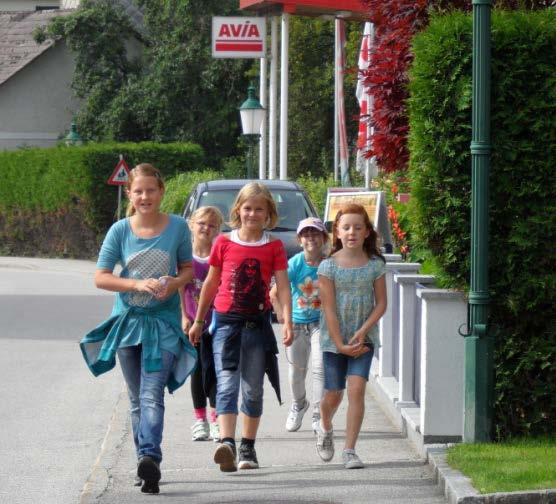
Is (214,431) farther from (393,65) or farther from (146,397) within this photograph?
(393,65)

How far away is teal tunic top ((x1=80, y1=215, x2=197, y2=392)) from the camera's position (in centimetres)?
726

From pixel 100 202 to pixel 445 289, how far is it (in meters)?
28.5

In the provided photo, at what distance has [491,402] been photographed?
7.82 meters

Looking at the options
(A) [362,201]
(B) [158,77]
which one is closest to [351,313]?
(A) [362,201]

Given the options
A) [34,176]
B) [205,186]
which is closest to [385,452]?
[205,186]

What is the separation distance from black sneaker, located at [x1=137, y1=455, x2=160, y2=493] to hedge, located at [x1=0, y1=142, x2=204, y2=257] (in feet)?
95.8

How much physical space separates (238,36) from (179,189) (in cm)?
372

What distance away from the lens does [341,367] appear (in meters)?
7.90

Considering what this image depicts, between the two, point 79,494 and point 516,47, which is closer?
point 79,494

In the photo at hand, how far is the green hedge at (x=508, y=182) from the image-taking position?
7832mm

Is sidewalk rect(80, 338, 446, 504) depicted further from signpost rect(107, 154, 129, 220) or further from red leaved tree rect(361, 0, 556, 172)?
signpost rect(107, 154, 129, 220)

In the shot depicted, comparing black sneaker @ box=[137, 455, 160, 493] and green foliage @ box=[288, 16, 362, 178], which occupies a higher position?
green foliage @ box=[288, 16, 362, 178]

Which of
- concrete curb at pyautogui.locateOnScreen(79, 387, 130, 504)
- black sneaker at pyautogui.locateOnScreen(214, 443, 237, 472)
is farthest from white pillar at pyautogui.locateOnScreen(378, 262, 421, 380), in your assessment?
black sneaker at pyautogui.locateOnScreen(214, 443, 237, 472)

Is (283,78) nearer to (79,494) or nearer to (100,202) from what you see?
(100,202)
